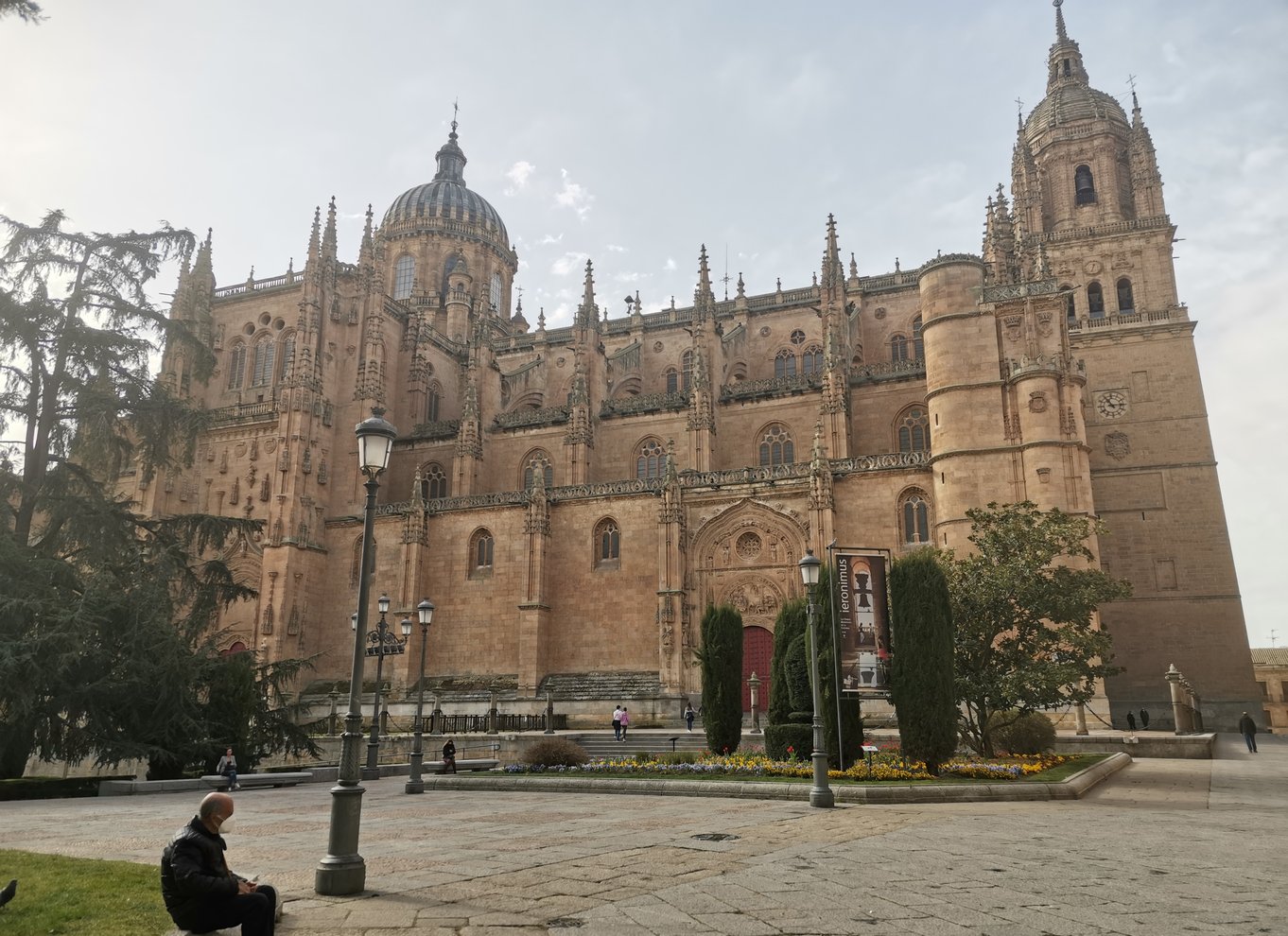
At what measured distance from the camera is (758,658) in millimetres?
34188

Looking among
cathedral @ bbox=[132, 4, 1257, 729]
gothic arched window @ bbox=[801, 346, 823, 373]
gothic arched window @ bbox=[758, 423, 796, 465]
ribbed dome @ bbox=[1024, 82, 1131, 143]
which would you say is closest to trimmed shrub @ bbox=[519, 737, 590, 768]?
cathedral @ bbox=[132, 4, 1257, 729]

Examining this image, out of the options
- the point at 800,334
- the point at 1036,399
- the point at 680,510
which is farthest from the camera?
the point at 800,334

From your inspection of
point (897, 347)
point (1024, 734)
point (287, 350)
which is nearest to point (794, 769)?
point (1024, 734)

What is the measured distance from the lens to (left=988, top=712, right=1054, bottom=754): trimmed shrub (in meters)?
21.4

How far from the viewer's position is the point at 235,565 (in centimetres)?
4266

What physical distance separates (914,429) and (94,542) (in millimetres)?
29881

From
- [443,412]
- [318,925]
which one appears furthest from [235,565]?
[318,925]

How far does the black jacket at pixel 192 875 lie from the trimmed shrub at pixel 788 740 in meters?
14.7

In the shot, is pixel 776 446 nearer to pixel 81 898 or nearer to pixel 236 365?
pixel 236 365

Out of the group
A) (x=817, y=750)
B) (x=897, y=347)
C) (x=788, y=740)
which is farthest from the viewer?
(x=897, y=347)

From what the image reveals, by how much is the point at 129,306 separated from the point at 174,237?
2.45m

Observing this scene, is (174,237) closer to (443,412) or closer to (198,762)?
(198,762)

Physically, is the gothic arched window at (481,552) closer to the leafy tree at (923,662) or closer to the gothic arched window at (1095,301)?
the leafy tree at (923,662)

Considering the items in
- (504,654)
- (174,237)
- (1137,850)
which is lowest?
(1137,850)
